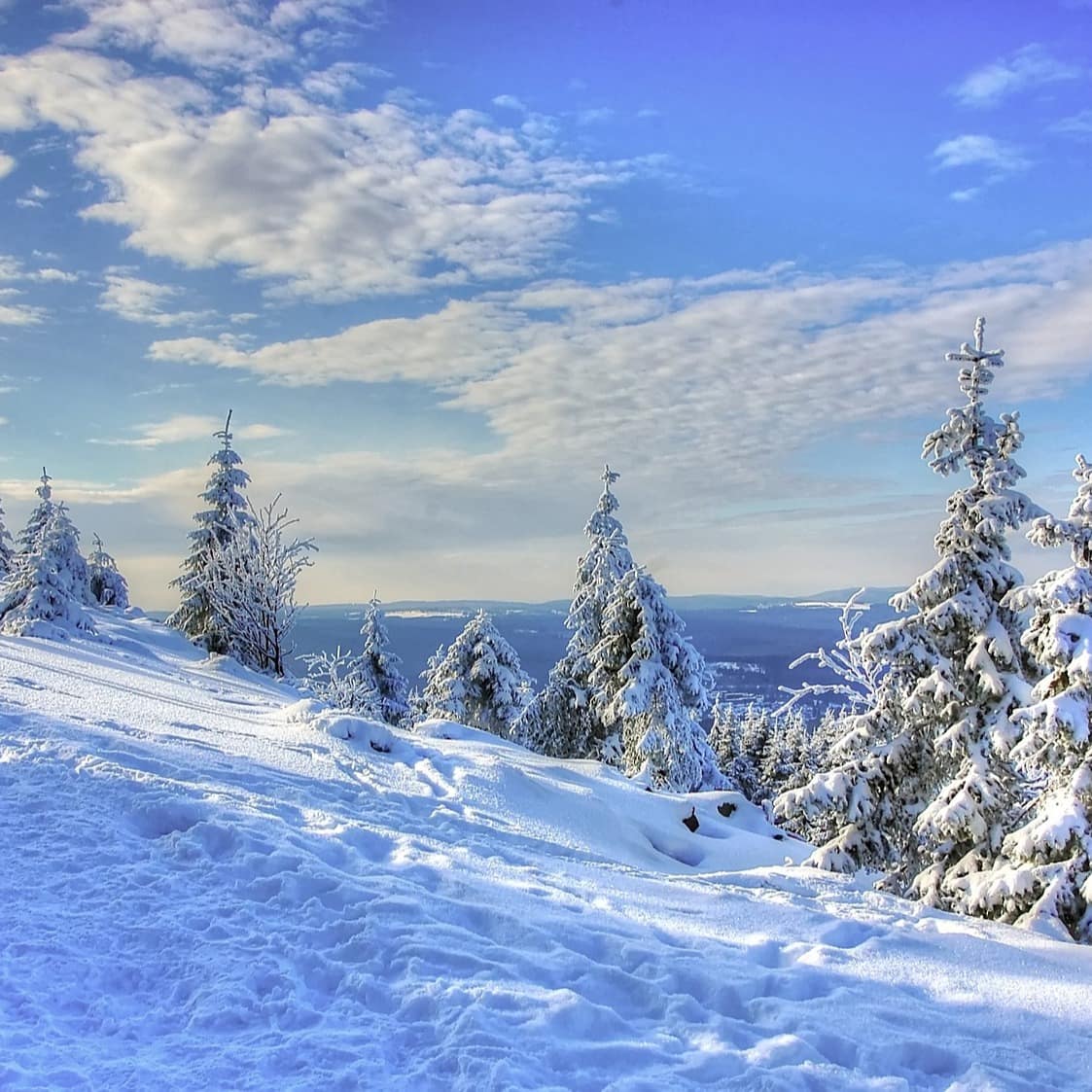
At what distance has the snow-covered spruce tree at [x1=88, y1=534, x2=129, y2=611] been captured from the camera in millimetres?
37562


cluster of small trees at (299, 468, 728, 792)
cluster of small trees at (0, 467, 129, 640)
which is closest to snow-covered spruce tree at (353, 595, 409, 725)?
cluster of small trees at (299, 468, 728, 792)

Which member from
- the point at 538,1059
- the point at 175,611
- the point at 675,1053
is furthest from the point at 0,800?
the point at 175,611

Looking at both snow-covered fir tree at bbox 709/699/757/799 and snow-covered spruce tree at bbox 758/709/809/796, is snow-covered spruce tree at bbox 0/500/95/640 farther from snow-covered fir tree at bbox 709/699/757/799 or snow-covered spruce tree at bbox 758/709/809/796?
snow-covered spruce tree at bbox 758/709/809/796

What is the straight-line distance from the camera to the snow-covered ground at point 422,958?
13.2ft

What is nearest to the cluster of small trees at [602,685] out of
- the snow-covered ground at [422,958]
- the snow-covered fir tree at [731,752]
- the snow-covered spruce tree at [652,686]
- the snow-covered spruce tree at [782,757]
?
the snow-covered spruce tree at [652,686]

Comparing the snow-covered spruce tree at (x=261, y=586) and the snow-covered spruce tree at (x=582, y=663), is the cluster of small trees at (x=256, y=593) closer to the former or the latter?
the snow-covered spruce tree at (x=261, y=586)

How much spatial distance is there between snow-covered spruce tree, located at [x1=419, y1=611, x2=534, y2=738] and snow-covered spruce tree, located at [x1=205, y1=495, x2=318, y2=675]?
9.51 m

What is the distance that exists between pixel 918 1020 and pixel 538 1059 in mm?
2569

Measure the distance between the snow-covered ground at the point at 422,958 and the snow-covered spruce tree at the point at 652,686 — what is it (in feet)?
44.6

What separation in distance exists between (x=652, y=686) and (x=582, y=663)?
11.6ft

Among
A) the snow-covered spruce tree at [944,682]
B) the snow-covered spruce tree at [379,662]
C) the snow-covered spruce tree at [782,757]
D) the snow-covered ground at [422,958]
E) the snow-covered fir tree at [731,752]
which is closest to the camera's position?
the snow-covered ground at [422,958]

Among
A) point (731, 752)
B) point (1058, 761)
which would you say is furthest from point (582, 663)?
point (731, 752)

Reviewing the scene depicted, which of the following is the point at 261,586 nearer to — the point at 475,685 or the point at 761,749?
the point at 475,685

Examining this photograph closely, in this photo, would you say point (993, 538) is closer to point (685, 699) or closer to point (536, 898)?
point (536, 898)
